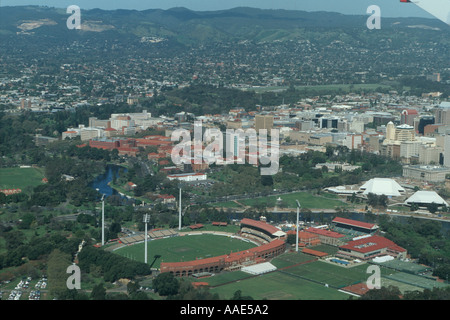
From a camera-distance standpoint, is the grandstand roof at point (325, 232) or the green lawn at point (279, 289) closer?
the green lawn at point (279, 289)

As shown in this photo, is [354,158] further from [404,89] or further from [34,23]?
[34,23]

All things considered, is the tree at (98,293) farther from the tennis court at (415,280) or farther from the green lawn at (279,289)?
the tennis court at (415,280)

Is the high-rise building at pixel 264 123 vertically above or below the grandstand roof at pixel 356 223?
above

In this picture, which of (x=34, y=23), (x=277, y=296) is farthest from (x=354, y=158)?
(x=34, y=23)

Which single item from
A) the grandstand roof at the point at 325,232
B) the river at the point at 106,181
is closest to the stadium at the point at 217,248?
the grandstand roof at the point at 325,232

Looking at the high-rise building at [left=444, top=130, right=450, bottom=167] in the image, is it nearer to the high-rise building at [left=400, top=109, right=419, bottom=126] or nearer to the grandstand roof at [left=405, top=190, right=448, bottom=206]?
the grandstand roof at [left=405, top=190, right=448, bottom=206]

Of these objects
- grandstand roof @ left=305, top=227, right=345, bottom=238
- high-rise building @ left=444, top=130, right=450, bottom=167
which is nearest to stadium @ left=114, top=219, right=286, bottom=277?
grandstand roof @ left=305, top=227, right=345, bottom=238
